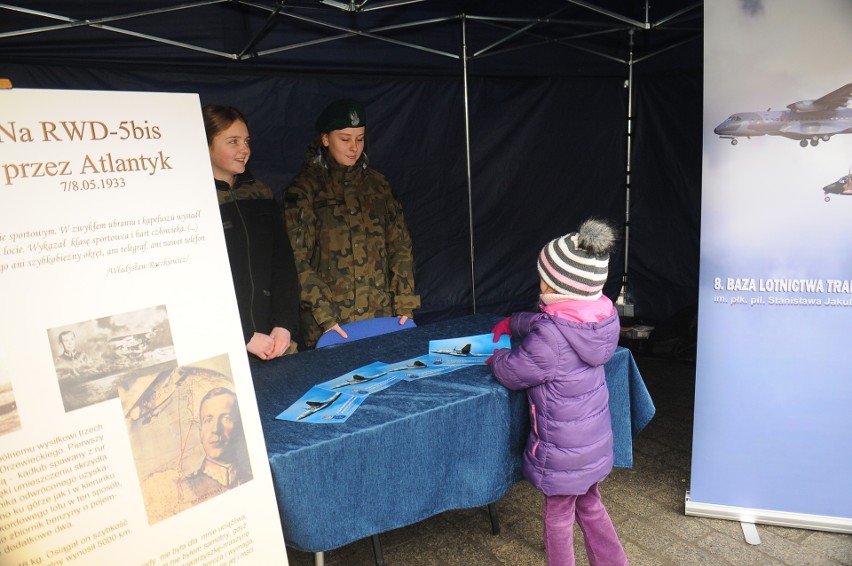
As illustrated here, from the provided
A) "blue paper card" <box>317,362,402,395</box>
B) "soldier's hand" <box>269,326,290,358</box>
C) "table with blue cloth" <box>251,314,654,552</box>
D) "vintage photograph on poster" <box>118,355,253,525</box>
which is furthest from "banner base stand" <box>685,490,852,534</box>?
"vintage photograph on poster" <box>118,355,253,525</box>

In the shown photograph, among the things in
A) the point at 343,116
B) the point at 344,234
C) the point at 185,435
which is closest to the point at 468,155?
the point at 344,234

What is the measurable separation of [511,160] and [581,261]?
275 cm

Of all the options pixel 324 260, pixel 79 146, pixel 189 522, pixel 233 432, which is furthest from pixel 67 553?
pixel 324 260

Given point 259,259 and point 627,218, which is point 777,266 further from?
point 627,218

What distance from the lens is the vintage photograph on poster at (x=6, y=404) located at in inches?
44.9

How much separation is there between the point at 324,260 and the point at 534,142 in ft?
7.05

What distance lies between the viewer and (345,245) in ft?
9.85

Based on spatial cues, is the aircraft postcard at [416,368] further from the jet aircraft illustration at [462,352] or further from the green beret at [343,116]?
the green beret at [343,116]

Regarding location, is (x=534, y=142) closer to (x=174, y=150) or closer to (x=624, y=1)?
(x=624, y=1)

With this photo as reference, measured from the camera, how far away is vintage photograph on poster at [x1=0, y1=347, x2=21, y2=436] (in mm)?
1141

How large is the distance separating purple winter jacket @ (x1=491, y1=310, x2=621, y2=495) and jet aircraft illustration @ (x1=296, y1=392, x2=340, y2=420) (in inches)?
19.3

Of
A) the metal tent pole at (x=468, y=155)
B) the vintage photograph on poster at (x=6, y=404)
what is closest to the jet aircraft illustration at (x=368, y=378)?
the vintage photograph on poster at (x=6, y=404)

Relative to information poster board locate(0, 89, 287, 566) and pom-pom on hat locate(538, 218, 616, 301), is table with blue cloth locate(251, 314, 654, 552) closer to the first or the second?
information poster board locate(0, 89, 287, 566)

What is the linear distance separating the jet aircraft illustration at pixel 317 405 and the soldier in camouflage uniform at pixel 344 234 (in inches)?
31.7
